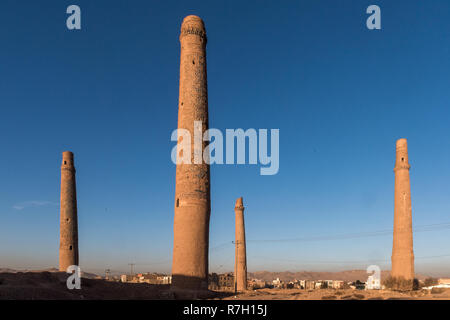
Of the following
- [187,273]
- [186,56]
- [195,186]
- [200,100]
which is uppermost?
[186,56]

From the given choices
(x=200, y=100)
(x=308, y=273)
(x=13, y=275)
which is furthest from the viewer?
(x=308, y=273)

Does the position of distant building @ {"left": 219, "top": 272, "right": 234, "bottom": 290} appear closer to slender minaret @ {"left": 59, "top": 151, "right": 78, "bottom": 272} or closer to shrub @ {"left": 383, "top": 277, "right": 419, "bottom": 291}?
shrub @ {"left": 383, "top": 277, "right": 419, "bottom": 291}

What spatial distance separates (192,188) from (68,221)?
47.6 feet

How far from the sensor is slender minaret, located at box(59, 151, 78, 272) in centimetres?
2619

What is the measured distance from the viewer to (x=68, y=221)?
2655 cm

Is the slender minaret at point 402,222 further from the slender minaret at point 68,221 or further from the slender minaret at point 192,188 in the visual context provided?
the slender minaret at point 68,221

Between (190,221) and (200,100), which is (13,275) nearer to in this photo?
(190,221)

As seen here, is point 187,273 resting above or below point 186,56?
below

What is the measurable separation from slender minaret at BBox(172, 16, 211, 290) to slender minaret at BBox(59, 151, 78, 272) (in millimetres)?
13663

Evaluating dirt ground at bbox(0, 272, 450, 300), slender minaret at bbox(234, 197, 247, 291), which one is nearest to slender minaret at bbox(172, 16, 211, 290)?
dirt ground at bbox(0, 272, 450, 300)

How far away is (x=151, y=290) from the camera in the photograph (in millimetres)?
16359
